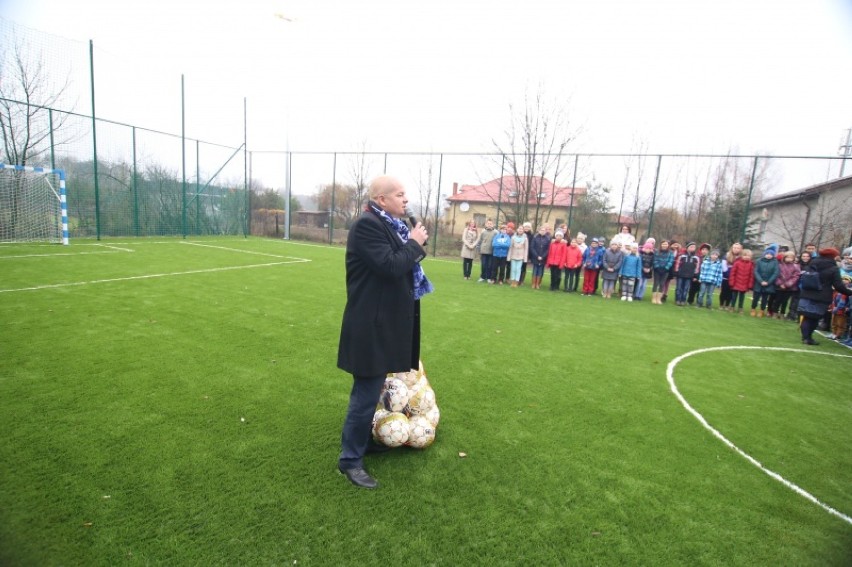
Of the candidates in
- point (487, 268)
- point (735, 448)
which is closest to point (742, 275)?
point (487, 268)

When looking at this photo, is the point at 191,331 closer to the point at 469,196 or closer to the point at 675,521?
the point at 675,521

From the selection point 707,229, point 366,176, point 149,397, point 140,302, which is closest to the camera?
point 149,397

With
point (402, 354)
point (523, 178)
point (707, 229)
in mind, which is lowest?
point (402, 354)

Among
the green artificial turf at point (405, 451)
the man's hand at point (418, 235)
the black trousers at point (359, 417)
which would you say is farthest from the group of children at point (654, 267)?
the black trousers at point (359, 417)

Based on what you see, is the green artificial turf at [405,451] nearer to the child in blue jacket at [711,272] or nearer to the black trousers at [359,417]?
the black trousers at [359,417]

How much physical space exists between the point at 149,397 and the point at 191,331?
82.3 inches

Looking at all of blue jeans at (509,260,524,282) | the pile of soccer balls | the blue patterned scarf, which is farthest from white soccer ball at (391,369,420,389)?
blue jeans at (509,260,524,282)

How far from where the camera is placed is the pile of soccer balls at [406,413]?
333 cm

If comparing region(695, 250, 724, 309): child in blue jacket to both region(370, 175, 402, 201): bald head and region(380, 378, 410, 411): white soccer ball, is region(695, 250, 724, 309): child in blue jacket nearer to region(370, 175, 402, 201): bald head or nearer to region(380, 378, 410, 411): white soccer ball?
region(380, 378, 410, 411): white soccer ball

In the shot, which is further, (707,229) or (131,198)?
(131,198)

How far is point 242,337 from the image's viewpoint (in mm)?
5793

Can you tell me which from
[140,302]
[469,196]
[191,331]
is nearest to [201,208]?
[469,196]

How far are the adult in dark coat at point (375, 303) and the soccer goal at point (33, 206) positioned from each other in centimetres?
1537

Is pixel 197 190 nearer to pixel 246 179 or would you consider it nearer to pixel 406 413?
pixel 246 179
